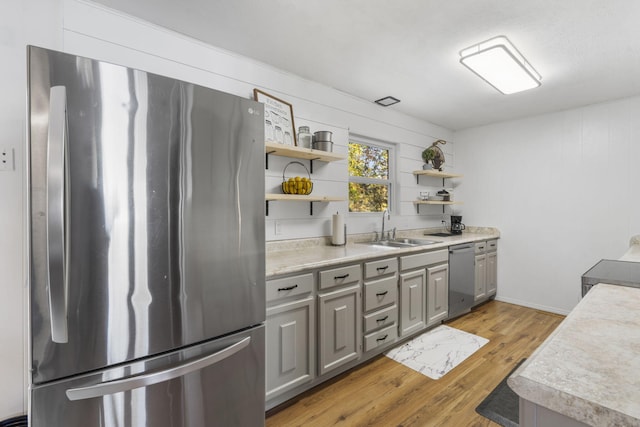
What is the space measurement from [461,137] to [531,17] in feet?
9.17

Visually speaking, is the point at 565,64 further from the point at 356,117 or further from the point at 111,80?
the point at 111,80

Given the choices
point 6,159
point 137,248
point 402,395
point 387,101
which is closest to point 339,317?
point 402,395

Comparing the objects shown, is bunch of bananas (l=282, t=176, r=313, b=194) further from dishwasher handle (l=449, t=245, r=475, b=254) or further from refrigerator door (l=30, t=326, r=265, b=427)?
dishwasher handle (l=449, t=245, r=475, b=254)

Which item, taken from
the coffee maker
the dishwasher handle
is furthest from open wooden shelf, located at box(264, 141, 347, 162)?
the coffee maker

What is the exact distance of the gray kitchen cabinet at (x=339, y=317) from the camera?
6.93 feet

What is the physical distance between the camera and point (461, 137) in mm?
4551

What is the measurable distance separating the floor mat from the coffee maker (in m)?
2.33

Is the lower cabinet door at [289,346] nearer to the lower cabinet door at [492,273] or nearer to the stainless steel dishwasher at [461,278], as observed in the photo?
the stainless steel dishwasher at [461,278]

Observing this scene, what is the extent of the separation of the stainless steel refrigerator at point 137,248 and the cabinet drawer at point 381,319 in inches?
46.8

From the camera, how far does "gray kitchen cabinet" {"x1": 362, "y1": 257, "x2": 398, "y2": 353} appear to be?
242 centimetres

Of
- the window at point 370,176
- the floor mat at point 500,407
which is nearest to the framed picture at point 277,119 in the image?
the window at point 370,176

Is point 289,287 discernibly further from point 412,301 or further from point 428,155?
point 428,155

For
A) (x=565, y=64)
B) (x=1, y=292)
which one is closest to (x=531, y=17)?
(x=565, y=64)

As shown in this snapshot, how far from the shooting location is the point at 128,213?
1.12 metres
